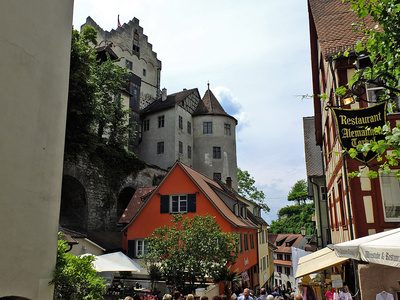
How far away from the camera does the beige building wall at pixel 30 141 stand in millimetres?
5195

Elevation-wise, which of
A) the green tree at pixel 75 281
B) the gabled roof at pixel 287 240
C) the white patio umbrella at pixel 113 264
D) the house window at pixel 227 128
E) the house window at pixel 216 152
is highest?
the house window at pixel 227 128

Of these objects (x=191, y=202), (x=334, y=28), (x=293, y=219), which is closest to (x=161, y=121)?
(x=191, y=202)

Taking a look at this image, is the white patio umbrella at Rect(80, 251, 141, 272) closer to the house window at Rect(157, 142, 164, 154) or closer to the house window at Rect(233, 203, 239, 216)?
the house window at Rect(233, 203, 239, 216)

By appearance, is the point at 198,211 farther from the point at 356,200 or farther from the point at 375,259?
the point at 375,259

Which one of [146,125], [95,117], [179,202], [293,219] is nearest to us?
[179,202]

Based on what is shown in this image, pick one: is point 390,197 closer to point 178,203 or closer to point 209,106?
point 178,203

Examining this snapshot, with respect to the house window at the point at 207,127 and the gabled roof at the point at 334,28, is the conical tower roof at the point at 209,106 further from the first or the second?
the gabled roof at the point at 334,28

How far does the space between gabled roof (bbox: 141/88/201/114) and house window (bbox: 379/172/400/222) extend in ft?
114

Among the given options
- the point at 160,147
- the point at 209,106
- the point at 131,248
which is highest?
the point at 209,106

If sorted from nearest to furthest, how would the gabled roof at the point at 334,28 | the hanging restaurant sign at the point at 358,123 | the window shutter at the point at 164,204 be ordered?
the hanging restaurant sign at the point at 358,123
the gabled roof at the point at 334,28
the window shutter at the point at 164,204

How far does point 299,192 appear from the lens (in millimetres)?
81500

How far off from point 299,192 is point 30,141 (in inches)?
3183

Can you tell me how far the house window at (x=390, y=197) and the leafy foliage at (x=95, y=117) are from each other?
17.4 m

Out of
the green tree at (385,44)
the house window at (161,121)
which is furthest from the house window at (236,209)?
the house window at (161,121)
